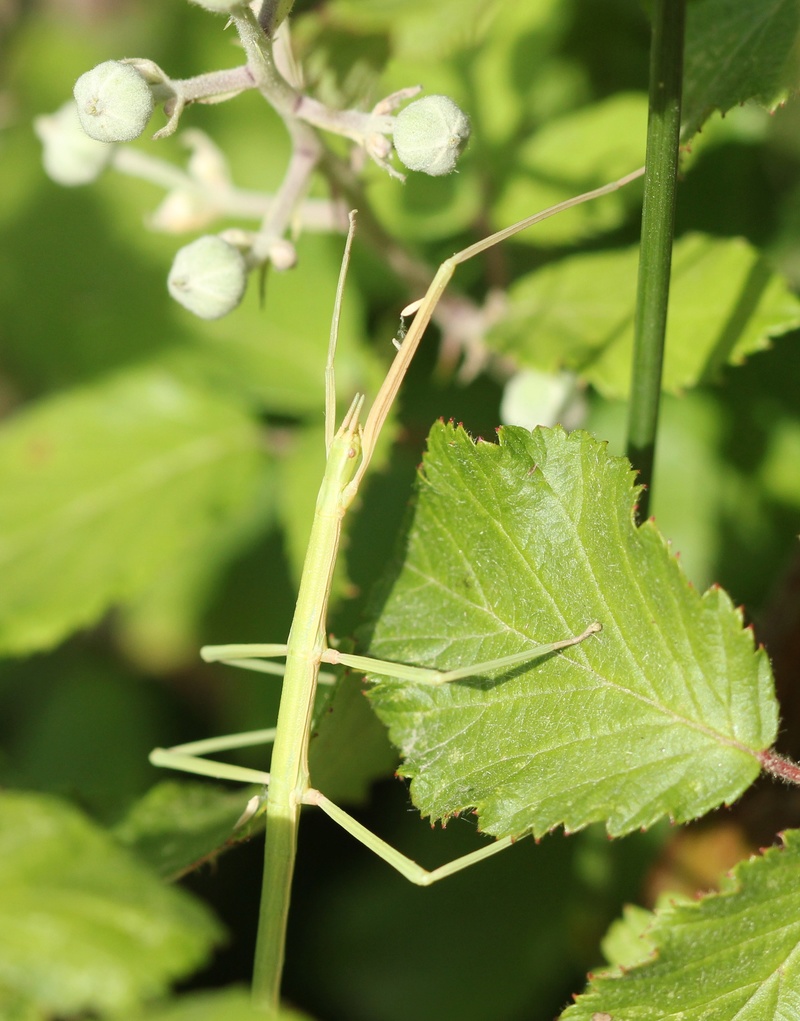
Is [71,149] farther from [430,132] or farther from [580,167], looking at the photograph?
[580,167]

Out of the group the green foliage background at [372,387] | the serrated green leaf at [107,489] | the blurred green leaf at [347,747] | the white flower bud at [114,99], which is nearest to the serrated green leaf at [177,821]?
the green foliage background at [372,387]

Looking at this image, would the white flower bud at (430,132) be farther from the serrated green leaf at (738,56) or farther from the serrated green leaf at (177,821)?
the serrated green leaf at (177,821)

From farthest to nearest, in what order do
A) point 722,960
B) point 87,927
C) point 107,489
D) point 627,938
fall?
point 107,489, point 627,938, point 722,960, point 87,927

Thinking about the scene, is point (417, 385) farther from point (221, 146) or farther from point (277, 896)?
point (277, 896)

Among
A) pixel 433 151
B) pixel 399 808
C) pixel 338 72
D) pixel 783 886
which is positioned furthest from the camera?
pixel 399 808

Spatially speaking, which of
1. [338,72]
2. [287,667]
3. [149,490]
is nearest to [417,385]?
[149,490]

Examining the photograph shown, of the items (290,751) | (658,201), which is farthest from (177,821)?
(658,201)
